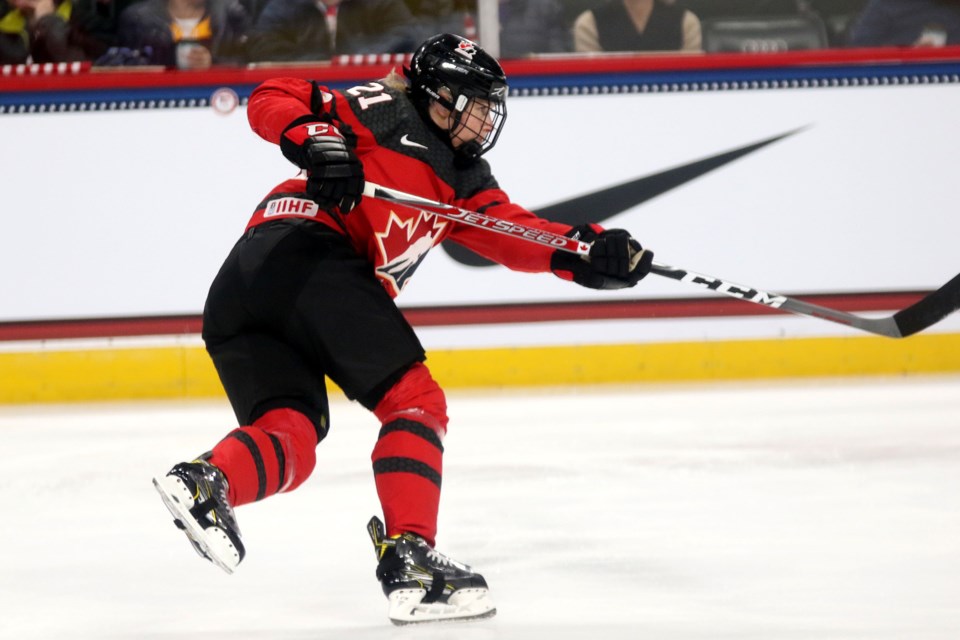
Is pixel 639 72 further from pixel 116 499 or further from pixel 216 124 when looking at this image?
pixel 116 499

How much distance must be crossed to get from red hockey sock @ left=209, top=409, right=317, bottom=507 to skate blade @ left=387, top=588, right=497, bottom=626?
0.26m

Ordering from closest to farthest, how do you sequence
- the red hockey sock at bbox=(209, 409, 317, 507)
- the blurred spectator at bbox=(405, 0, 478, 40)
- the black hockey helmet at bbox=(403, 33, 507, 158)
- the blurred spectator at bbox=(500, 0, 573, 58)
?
1. the red hockey sock at bbox=(209, 409, 317, 507)
2. the black hockey helmet at bbox=(403, 33, 507, 158)
3. the blurred spectator at bbox=(405, 0, 478, 40)
4. the blurred spectator at bbox=(500, 0, 573, 58)

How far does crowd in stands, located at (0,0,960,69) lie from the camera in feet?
17.6

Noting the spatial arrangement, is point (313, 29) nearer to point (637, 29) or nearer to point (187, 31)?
point (187, 31)

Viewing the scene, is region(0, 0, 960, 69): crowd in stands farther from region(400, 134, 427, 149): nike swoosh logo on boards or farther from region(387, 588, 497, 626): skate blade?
region(387, 588, 497, 626): skate blade

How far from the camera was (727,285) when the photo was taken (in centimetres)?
267

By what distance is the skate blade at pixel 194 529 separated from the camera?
6.57 ft

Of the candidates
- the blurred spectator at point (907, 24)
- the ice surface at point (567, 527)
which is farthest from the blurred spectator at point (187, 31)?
the blurred spectator at point (907, 24)

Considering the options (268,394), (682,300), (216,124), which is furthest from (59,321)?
(268,394)

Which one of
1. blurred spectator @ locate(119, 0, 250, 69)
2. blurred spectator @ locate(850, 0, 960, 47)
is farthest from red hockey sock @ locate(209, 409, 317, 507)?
blurred spectator @ locate(850, 0, 960, 47)

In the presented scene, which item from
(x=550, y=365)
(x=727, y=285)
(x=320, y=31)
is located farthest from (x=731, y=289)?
(x=320, y=31)

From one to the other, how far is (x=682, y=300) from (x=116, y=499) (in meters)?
2.76

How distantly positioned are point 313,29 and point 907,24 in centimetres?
242

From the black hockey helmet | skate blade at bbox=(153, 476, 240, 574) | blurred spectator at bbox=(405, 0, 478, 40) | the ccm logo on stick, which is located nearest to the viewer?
skate blade at bbox=(153, 476, 240, 574)
